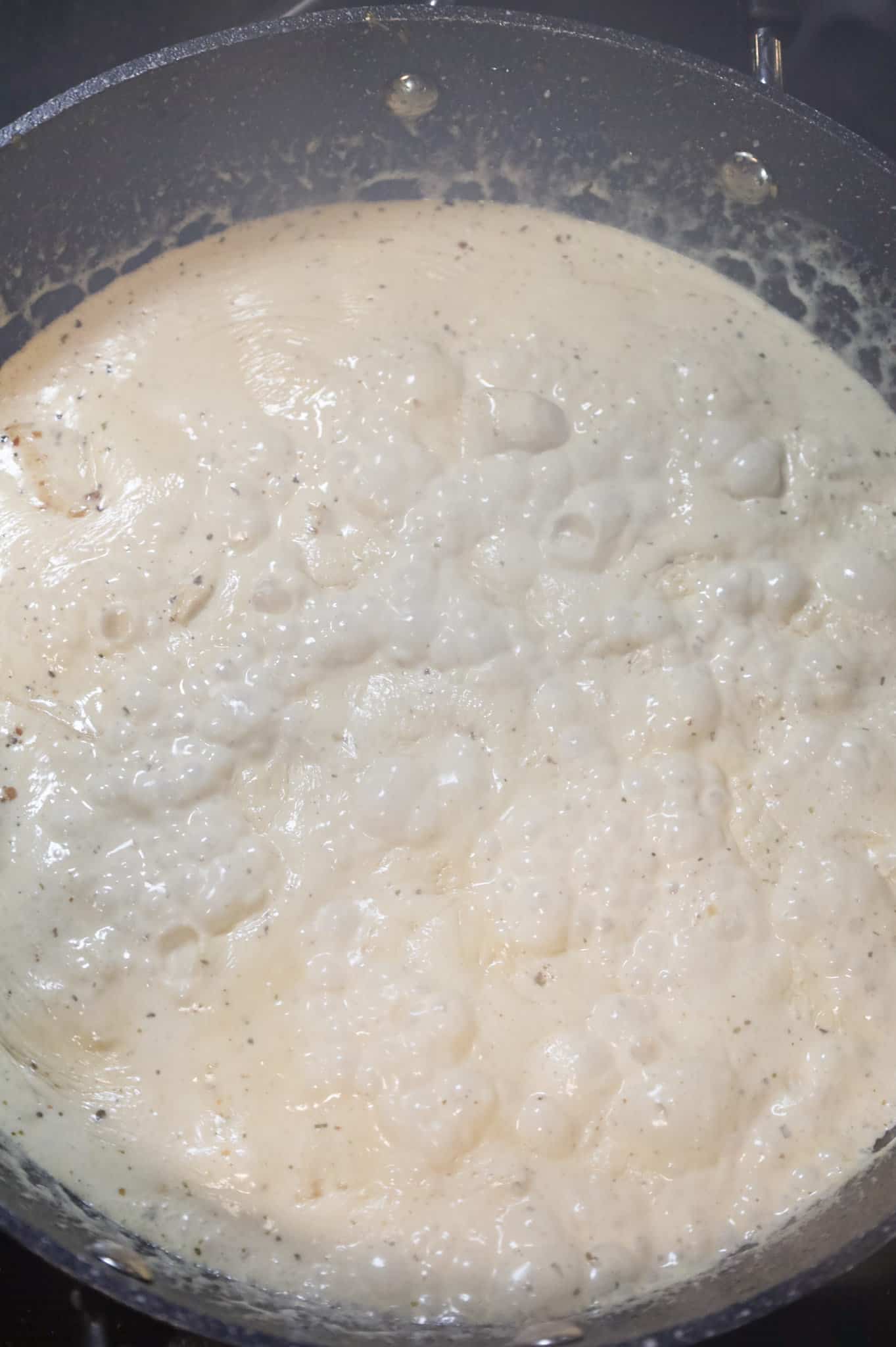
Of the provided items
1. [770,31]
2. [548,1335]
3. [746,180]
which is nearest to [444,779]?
[548,1335]

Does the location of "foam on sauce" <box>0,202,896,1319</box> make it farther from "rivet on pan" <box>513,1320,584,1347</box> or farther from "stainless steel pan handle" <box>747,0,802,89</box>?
"stainless steel pan handle" <box>747,0,802,89</box>

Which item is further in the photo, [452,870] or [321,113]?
[321,113]

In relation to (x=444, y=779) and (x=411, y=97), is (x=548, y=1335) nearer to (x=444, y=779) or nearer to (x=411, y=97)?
(x=444, y=779)

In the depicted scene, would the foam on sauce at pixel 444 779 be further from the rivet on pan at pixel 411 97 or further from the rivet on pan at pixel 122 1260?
the rivet on pan at pixel 411 97

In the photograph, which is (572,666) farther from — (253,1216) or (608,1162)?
(253,1216)

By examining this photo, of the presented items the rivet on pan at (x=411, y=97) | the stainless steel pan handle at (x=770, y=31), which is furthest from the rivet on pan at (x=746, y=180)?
the rivet on pan at (x=411, y=97)

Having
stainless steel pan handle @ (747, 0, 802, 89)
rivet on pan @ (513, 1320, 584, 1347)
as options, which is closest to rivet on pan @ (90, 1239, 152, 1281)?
rivet on pan @ (513, 1320, 584, 1347)

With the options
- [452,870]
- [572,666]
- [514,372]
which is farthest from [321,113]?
[452,870]
